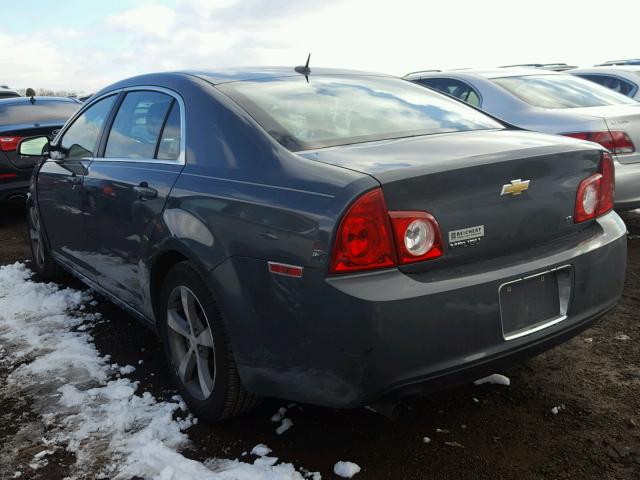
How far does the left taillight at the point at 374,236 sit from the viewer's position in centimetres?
198

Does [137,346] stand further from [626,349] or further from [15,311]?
[626,349]

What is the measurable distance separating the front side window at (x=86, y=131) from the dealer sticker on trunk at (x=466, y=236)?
97.1 inches

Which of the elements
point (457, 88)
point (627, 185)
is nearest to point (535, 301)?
point (627, 185)

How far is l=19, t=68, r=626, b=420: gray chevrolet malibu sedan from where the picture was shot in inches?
78.9

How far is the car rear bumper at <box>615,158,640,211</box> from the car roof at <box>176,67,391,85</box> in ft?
8.16

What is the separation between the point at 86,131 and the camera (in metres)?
3.98

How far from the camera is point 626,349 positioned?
3275mm

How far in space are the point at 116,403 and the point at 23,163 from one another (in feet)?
17.4

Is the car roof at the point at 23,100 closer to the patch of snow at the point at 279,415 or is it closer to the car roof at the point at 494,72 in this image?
the car roof at the point at 494,72

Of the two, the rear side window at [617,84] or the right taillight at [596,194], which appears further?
the rear side window at [617,84]

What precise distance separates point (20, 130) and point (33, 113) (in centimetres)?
48

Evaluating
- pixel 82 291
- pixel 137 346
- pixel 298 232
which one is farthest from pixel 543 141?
pixel 82 291

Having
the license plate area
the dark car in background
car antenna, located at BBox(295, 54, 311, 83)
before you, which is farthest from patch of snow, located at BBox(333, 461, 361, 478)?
the dark car in background

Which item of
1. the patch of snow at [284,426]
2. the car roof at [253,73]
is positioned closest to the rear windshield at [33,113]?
the car roof at [253,73]
